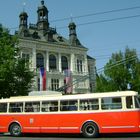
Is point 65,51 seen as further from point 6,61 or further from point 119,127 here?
point 119,127

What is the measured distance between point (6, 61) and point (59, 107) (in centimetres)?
1539

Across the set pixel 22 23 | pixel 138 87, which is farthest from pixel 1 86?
pixel 22 23

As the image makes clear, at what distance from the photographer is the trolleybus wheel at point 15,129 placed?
23.5 meters

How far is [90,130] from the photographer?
21.0m

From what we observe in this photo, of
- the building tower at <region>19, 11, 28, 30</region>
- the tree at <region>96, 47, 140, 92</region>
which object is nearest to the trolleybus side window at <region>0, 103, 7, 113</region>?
the tree at <region>96, 47, 140, 92</region>

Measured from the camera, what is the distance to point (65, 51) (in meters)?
76.2

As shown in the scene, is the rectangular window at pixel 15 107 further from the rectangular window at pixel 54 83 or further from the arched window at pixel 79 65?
the arched window at pixel 79 65

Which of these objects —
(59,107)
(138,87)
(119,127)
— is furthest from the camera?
(138,87)

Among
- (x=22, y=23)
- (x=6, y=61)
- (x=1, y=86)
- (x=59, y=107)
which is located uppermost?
(x=22, y=23)

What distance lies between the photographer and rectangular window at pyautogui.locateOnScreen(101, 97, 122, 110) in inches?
810

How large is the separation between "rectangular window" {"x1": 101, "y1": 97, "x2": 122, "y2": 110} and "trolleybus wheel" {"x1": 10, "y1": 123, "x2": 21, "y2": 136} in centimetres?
605

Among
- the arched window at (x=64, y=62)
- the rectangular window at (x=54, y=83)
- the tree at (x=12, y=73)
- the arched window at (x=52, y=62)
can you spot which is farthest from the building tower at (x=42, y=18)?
the tree at (x=12, y=73)

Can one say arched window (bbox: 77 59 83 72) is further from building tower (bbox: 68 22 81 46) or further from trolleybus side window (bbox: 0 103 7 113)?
trolleybus side window (bbox: 0 103 7 113)

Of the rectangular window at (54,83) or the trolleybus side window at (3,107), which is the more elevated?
the rectangular window at (54,83)
